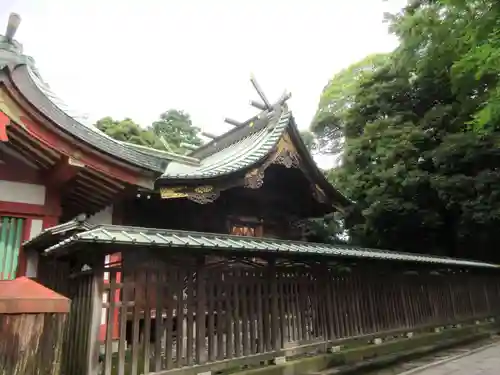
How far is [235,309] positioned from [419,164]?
17558mm

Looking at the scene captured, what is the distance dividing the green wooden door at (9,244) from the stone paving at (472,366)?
8319mm

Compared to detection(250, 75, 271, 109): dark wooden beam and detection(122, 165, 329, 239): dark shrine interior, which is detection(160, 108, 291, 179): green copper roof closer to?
detection(122, 165, 329, 239): dark shrine interior

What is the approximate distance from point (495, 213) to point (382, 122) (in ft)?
24.9

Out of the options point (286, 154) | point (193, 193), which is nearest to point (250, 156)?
point (286, 154)

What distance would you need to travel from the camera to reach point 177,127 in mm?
63156

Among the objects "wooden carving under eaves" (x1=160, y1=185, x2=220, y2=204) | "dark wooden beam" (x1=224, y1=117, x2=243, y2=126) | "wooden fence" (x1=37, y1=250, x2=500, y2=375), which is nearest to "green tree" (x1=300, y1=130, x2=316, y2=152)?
"dark wooden beam" (x1=224, y1=117, x2=243, y2=126)

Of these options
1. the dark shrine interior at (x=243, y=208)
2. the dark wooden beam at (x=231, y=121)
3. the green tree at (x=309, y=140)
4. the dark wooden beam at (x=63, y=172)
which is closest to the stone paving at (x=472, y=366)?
the dark shrine interior at (x=243, y=208)

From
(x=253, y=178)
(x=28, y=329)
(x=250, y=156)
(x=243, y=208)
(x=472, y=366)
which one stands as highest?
(x=250, y=156)

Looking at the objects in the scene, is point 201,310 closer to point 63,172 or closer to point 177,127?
point 63,172

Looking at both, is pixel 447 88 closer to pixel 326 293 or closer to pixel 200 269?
pixel 326 293

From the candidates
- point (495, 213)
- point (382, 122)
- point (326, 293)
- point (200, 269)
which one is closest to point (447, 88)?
point (382, 122)

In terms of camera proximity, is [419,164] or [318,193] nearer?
[318,193]

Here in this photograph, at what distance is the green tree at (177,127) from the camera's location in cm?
5932

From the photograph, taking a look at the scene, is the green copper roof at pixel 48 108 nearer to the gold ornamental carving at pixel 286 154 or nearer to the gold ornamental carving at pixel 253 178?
the gold ornamental carving at pixel 253 178
